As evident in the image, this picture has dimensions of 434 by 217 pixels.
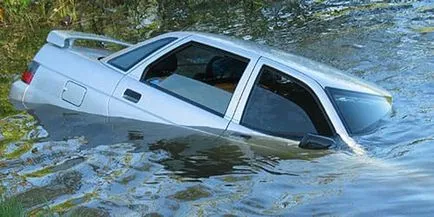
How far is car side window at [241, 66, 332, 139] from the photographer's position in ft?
22.3

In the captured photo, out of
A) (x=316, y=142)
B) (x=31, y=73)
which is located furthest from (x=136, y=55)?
(x=316, y=142)

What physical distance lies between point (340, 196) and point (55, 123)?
3.31m

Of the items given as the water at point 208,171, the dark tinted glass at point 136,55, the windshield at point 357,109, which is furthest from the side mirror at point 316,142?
the dark tinted glass at point 136,55

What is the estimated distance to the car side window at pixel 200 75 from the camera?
709 cm

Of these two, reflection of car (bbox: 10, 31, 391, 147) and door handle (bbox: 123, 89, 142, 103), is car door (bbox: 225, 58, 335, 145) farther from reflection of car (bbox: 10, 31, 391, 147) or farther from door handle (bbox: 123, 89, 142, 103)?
door handle (bbox: 123, 89, 142, 103)

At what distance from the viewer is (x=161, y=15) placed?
674 inches

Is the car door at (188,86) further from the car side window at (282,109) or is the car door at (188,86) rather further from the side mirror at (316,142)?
the side mirror at (316,142)

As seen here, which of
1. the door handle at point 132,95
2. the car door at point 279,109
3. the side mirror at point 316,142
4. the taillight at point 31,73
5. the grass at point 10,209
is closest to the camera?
the grass at point 10,209

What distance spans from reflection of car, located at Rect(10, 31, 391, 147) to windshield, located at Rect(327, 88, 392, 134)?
11 mm

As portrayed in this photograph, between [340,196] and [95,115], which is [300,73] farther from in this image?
[95,115]

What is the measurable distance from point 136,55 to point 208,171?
164cm

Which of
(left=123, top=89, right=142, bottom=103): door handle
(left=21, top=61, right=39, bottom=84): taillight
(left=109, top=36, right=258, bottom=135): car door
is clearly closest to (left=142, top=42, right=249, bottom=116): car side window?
(left=109, top=36, right=258, bottom=135): car door

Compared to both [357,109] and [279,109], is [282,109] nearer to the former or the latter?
[279,109]

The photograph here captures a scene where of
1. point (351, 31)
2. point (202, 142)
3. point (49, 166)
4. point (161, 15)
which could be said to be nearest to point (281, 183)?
point (202, 142)
